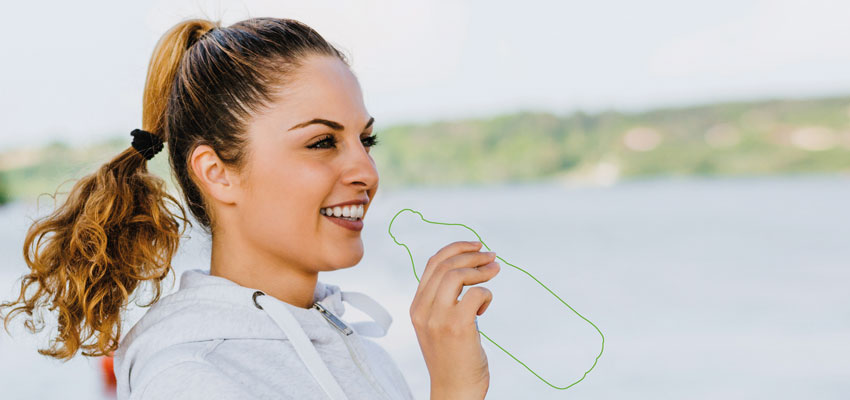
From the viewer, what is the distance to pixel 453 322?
1169mm

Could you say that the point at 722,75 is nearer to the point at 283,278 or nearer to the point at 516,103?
the point at 516,103

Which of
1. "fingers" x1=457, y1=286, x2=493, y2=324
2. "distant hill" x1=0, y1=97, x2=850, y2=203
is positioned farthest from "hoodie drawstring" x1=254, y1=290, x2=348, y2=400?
"distant hill" x1=0, y1=97, x2=850, y2=203

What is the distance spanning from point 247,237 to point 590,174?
81.7 feet

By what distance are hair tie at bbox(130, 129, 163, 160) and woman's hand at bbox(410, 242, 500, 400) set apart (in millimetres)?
575

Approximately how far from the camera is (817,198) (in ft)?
76.3

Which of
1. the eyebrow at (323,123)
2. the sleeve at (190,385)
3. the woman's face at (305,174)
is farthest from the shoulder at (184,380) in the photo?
the eyebrow at (323,123)

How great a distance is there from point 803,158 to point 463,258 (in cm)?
2732

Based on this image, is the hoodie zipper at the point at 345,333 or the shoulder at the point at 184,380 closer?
the shoulder at the point at 184,380

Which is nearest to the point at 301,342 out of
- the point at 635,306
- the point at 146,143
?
the point at 146,143

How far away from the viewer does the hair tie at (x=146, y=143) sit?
1412mm

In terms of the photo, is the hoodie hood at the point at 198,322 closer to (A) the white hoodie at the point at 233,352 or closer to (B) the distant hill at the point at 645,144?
(A) the white hoodie at the point at 233,352

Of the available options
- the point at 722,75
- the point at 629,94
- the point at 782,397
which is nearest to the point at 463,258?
the point at 782,397

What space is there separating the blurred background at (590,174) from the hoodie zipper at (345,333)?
267 mm

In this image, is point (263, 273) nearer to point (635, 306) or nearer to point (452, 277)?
point (452, 277)
